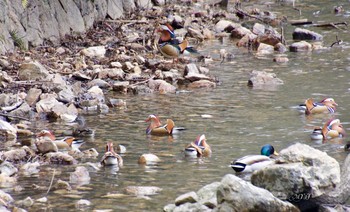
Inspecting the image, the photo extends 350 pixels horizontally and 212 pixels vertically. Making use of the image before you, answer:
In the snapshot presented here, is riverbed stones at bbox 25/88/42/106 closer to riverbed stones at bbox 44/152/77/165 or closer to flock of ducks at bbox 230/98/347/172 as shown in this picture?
riverbed stones at bbox 44/152/77/165

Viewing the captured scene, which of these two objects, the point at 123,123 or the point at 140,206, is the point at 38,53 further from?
the point at 140,206

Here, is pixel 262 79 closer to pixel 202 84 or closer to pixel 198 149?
pixel 202 84

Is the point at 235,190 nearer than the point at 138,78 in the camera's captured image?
Yes

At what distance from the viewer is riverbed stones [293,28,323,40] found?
65.4 feet

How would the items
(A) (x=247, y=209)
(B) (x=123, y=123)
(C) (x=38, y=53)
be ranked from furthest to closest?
(C) (x=38, y=53)
(B) (x=123, y=123)
(A) (x=247, y=209)

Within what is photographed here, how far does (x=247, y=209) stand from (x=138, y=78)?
26.8 ft

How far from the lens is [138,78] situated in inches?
577

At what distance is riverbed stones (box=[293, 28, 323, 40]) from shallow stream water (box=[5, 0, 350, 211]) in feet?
5.24

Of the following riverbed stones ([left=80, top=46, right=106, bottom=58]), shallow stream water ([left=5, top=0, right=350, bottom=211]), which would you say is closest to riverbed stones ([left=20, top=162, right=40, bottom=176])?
shallow stream water ([left=5, top=0, right=350, bottom=211])

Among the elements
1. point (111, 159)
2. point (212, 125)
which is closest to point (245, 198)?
point (111, 159)

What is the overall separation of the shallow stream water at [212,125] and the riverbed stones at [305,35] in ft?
5.24

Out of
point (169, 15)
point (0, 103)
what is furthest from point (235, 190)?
point (169, 15)

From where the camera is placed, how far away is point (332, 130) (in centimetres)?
1043

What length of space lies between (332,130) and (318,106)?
67.3 inches
